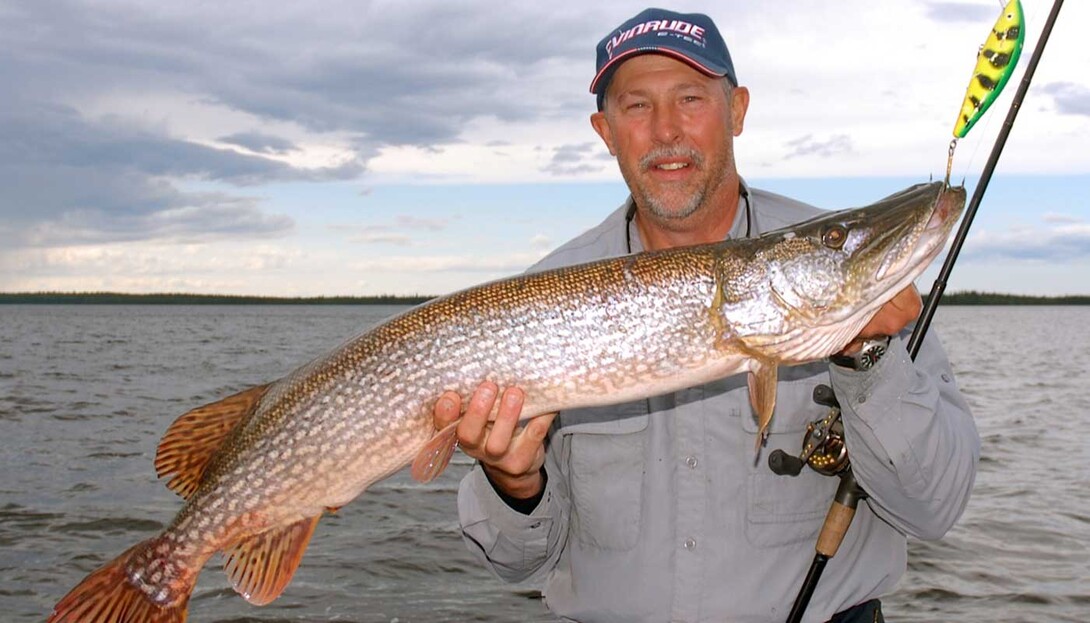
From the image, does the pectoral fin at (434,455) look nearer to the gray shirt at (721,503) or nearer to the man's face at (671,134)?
the gray shirt at (721,503)

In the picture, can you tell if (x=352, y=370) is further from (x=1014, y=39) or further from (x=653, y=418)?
(x=1014, y=39)

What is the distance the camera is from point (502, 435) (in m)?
3.17

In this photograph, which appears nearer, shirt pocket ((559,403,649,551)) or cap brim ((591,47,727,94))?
shirt pocket ((559,403,649,551))

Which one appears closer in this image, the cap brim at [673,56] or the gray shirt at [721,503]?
the gray shirt at [721,503]

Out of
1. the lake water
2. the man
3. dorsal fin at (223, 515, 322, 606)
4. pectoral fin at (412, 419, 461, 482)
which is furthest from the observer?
the lake water

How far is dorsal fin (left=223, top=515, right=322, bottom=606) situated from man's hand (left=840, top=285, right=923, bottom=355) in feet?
6.42

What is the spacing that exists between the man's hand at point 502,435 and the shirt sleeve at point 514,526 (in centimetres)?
11

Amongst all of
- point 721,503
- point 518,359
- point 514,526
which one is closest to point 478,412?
point 518,359

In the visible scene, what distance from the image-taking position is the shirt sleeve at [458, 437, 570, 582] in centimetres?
356

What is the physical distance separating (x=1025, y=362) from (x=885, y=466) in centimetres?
2926

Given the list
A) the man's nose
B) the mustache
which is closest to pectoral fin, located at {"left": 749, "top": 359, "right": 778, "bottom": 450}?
the mustache

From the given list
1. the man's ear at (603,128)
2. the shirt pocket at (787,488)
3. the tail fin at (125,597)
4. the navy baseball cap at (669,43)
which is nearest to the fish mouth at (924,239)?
the shirt pocket at (787,488)

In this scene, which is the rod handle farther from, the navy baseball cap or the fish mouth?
the navy baseball cap

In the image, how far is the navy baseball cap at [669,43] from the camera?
392 cm
